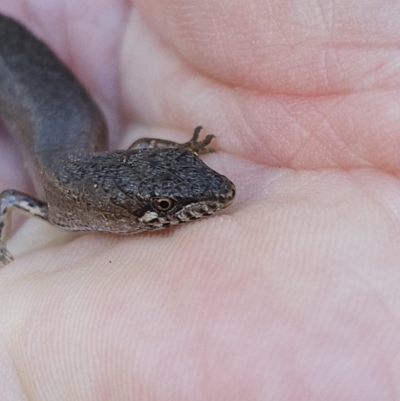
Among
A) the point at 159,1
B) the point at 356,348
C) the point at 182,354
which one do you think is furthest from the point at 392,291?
the point at 159,1

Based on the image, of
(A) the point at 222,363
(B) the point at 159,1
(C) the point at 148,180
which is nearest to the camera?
(A) the point at 222,363

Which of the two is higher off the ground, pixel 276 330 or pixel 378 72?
pixel 378 72

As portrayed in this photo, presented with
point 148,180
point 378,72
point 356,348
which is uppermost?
point 378,72

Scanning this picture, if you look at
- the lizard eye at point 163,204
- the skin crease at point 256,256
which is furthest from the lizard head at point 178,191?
the skin crease at point 256,256

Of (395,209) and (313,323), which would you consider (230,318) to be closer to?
(313,323)

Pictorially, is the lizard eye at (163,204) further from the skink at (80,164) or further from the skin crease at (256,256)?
the skin crease at (256,256)

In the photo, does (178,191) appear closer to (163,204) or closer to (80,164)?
(163,204)
